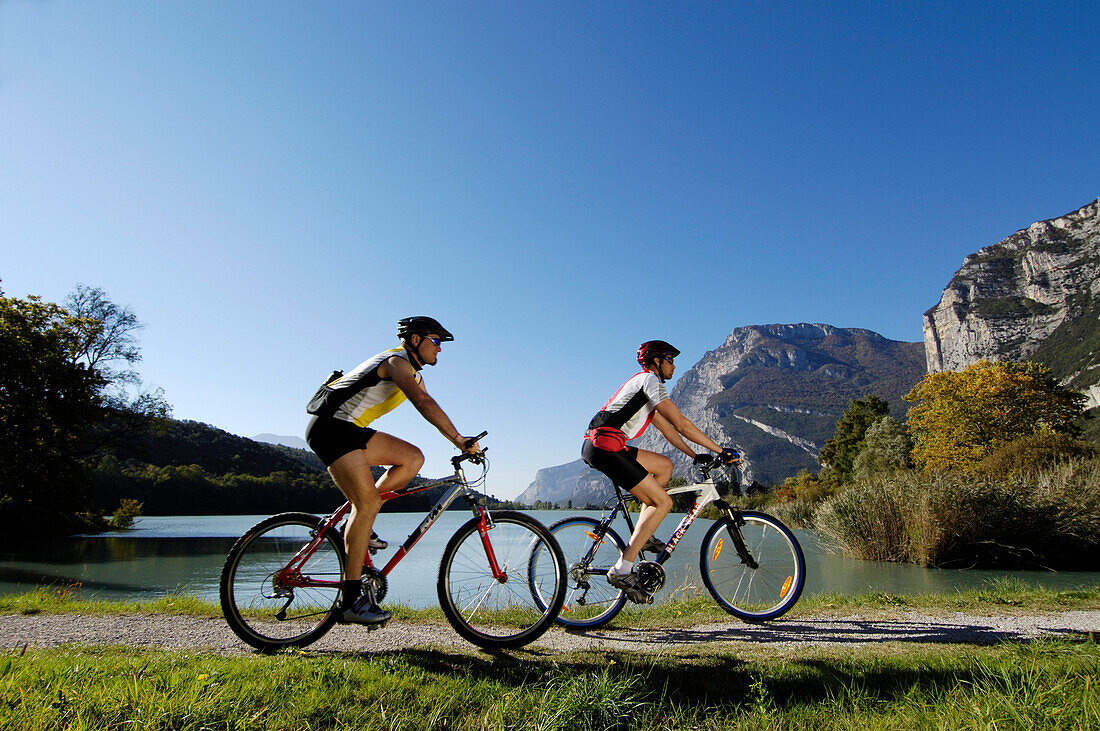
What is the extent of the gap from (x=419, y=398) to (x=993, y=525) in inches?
613

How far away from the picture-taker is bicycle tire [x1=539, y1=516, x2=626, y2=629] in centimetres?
461

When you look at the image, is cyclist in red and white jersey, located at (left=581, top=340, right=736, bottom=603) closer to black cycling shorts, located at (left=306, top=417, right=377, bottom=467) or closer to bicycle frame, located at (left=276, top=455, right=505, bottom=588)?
bicycle frame, located at (left=276, top=455, right=505, bottom=588)

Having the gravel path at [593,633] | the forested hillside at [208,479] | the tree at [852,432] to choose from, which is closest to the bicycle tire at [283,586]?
the gravel path at [593,633]

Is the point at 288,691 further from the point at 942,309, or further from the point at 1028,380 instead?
the point at 942,309

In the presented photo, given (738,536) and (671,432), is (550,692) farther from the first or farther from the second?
(671,432)

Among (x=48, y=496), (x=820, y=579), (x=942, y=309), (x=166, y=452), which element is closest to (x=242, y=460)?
(x=166, y=452)

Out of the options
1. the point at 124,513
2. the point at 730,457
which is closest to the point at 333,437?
the point at 730,457

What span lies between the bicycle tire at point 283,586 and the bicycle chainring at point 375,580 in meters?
0.25

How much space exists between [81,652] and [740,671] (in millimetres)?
3945

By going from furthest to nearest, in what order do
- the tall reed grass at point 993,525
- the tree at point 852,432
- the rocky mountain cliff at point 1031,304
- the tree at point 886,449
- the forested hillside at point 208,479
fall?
1. the rocky mountain cliff at point 1031,304
2. the tree at point 852,432
3. the forested hillside at point 208,479
4. the tree at point 886,449
5. the tall reed grass at point 993,525

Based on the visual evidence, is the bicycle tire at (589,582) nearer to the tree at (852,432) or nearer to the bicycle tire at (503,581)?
the bicycle tire at (503,581)

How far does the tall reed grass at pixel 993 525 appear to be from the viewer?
526 inches

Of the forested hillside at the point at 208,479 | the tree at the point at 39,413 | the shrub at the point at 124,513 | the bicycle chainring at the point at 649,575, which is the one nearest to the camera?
the bicycle chainring at the point at 649,575

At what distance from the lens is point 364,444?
374 centimetres
